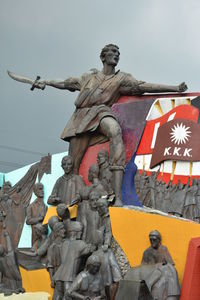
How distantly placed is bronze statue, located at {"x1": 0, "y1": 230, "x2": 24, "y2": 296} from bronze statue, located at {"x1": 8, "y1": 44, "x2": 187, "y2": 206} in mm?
2243

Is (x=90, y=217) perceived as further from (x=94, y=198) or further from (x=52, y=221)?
(x=52, y=221)

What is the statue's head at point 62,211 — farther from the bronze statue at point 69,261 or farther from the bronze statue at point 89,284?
the bronze statue at point 89,284

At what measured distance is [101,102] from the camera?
12188mm

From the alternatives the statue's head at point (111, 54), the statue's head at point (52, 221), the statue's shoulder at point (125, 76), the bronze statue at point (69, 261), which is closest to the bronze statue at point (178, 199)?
the bronze statue at point (69, 261)

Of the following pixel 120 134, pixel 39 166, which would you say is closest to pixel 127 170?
pixel 120 134

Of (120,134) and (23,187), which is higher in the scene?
(120,134)

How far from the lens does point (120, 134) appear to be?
1162 cm

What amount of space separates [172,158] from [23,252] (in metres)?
3.77

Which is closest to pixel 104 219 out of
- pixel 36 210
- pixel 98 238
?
pixel 98 238

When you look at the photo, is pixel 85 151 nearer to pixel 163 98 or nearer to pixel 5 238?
pixel 163 98

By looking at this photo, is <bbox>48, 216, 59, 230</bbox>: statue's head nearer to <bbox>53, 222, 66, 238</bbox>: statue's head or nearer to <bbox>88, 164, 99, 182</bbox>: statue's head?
<bbox>53, 222, 66, 238</bbox>: statue's head

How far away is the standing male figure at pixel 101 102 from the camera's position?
38.7 ft

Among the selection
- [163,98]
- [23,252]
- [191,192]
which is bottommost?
[23,252]

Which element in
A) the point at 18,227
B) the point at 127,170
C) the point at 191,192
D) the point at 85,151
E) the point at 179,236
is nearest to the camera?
the point at 179,236
